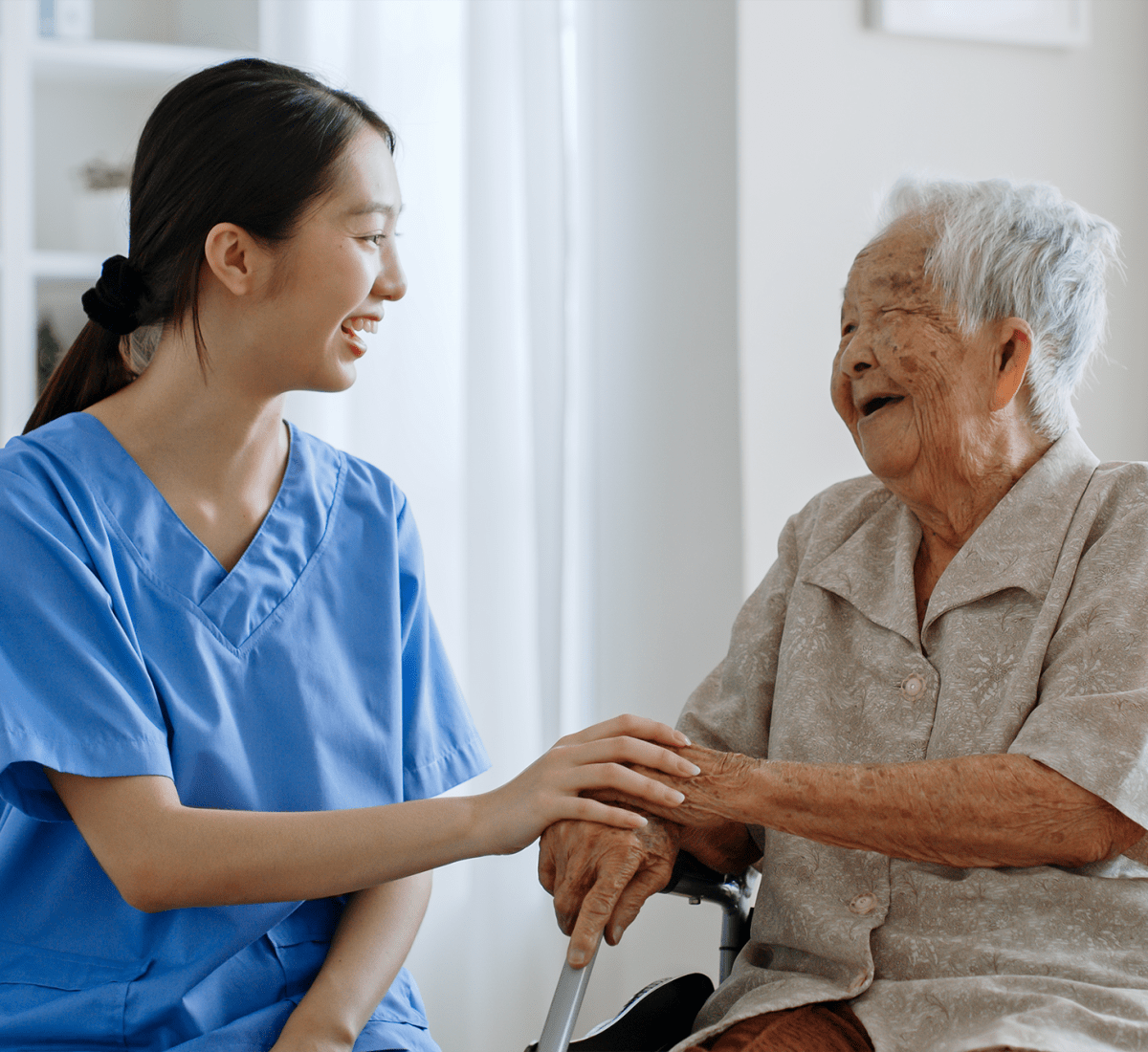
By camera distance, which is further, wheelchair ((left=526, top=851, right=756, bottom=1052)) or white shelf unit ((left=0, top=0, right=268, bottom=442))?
white shelf unit ((left=0, top=0, right=268, bottom=442))

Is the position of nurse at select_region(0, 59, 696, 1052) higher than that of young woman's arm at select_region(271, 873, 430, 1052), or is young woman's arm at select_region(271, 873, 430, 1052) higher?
nurse at select_region(0, 59, 696, 1052)

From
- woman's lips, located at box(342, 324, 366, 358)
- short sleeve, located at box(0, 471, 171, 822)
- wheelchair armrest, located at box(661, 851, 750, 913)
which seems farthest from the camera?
wheelchair armrest, located at box(661, 851, 750, 913)

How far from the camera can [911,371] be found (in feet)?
4.52

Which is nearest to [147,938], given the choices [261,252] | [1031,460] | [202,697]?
[202,697]

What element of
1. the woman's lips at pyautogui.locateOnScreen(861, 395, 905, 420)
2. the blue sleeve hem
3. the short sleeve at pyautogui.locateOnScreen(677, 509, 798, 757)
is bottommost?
the blue sleeve hem

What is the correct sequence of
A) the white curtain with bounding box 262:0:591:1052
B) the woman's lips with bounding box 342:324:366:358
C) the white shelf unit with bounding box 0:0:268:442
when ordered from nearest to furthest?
the woman's lips with bounding box 342:324:366:358, the white shelf unit with bounding box 0:0:268:442, the white curtain with bounding box 262:0:591:1052

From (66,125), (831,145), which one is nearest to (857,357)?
(831,145)

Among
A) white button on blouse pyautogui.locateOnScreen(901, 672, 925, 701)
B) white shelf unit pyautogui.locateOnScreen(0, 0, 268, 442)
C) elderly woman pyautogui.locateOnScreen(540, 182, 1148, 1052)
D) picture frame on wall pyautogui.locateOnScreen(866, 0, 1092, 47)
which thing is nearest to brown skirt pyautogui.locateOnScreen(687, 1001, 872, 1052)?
elderly woman pyautogui.locateOnScreen(540, 182, 1148, 1052)

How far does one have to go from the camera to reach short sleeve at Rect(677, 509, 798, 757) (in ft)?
4.88

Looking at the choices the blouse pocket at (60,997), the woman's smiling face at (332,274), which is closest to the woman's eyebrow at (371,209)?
the woman's smiling face at (332,274)

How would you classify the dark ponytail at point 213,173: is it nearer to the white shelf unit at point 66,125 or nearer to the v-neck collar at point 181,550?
the v-neck collar at point 181,550

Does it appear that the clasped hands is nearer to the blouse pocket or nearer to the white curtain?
the blouse pocket

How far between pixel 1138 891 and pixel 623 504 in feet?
4.25

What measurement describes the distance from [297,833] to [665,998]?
1.71 ft
